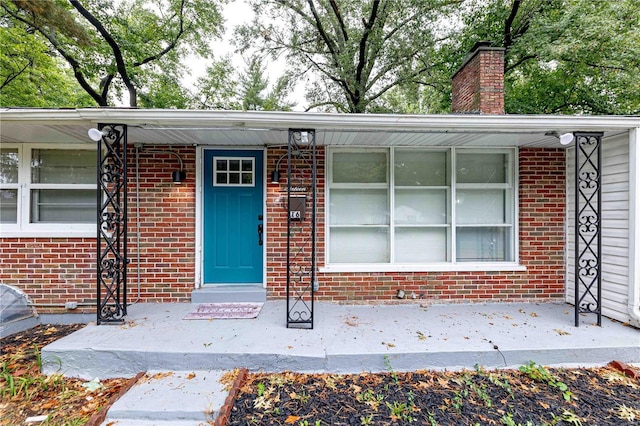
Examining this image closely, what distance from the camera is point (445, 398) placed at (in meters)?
2.47

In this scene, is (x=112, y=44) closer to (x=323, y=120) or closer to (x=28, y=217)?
(x=28, y=217)

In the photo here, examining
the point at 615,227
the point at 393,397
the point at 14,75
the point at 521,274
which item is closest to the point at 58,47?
the point at 14,75

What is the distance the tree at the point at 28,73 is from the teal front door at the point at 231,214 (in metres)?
8.39

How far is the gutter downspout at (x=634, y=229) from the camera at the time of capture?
11.0 ft

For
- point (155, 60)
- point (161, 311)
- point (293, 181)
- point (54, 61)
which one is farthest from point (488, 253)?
point (54, 61)

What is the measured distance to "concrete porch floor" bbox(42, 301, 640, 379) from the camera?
9.17 feet

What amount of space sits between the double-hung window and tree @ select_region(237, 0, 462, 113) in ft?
20.4

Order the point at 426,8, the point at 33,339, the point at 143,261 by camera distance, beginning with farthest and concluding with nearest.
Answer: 1. the point at 426,8
2. the point at 143,261
3. the point at 33,339

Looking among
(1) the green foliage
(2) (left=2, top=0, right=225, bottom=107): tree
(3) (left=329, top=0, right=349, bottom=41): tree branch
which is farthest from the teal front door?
(3) (left=329, top=0, right=349, bottom=41): tree branch

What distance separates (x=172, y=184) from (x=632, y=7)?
34.2 ft

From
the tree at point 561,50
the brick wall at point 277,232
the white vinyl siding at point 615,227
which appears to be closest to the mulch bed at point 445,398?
the white vinyl siding at point 615,227

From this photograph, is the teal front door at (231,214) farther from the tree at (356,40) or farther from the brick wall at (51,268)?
the tree at (356,40)

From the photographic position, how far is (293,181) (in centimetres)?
427

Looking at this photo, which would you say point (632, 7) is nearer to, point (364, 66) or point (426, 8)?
point (426, 8)
